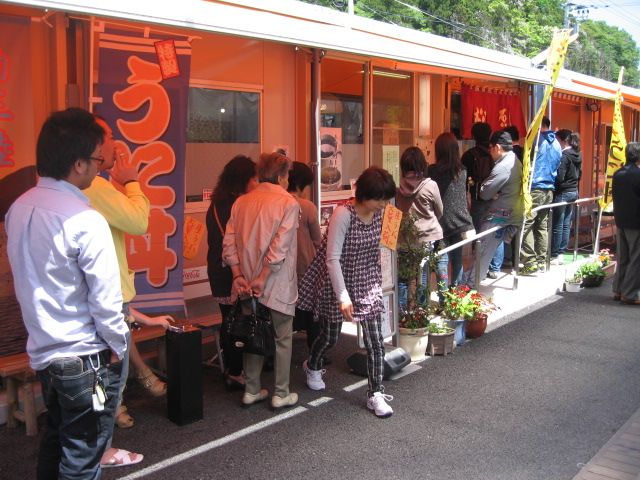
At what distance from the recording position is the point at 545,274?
9.01 meters

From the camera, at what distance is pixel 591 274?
359 inches

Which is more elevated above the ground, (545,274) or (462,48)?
(462,48)

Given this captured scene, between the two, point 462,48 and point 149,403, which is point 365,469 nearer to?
point 149,403

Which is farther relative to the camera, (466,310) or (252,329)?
(466,310)

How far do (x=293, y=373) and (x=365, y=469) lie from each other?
178 centimetres

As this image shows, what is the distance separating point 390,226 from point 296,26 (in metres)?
1.69

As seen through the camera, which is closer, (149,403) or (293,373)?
(149,403)

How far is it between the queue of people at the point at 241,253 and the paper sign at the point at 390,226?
0.43 ft

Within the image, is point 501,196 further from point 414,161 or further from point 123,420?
point 123,420

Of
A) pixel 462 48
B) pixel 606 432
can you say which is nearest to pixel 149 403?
pixel 606 432

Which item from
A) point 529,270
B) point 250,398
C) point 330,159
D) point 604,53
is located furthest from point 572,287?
point 604,53

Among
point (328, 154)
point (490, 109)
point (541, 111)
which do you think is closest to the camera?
point (541, 111)

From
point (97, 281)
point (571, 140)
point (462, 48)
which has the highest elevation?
point (462, 48)

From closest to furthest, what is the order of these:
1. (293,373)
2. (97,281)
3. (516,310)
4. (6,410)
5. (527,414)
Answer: (97,281), (6,410), (527,414), (293,373), (516,310)
